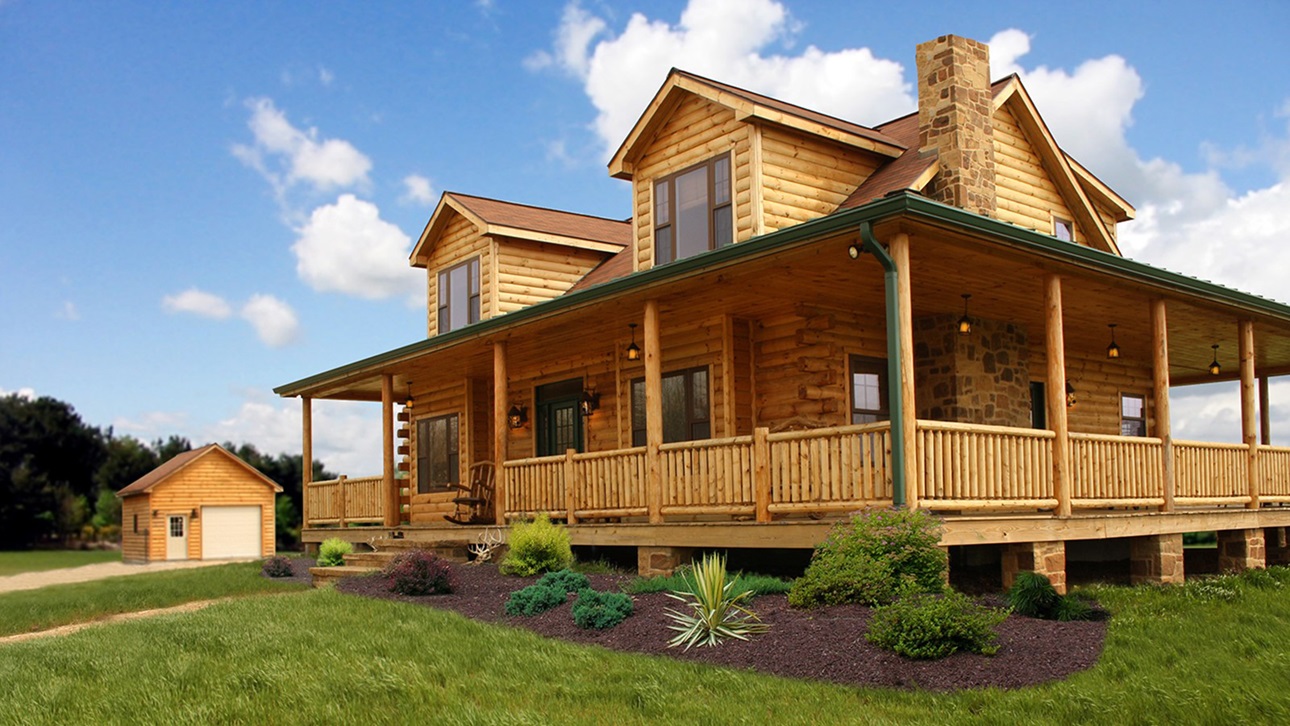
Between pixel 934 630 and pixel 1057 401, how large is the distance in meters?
4.64

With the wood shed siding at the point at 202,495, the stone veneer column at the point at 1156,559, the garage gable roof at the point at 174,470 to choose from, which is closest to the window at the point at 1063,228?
the stone veneer column at the point at 1156,559

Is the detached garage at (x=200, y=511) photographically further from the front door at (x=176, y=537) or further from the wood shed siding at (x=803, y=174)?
the wood shed siding at (x=803, y=174)

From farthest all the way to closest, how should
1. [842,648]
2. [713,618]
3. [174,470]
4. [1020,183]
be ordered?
[174,470], [1020,183], [713,618], [842,648]

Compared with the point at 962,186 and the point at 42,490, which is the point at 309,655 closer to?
the point at 962,186

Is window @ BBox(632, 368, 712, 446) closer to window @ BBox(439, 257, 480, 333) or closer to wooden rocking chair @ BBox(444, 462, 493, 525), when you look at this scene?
wooden rocking chair @ BBox(444, 462, 493, 525)

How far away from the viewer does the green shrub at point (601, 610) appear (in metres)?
10.8

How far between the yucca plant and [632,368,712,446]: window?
5.94m

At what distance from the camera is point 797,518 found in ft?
44.7

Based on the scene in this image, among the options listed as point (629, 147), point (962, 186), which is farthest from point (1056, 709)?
point (629, 147)

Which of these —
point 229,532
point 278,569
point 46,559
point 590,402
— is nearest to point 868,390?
point 590,402

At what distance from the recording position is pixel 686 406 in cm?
1658

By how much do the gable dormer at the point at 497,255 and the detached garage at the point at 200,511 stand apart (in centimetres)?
2243

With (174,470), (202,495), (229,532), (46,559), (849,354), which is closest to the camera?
(849,354)

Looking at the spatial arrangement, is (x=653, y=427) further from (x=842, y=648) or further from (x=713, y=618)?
(x=842, y=648)
